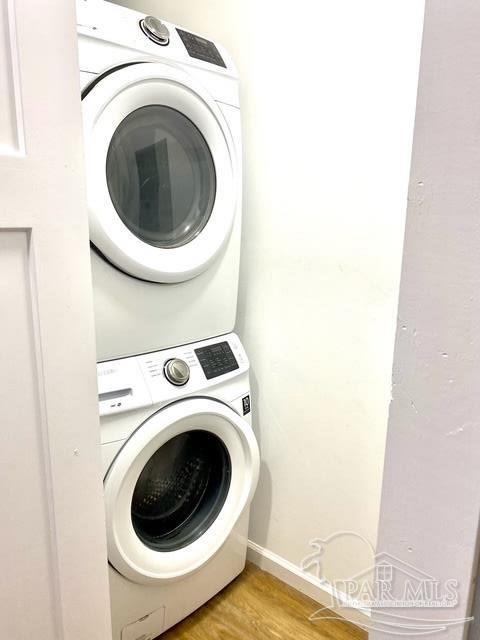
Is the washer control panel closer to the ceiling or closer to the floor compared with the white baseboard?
closer to the ceiling

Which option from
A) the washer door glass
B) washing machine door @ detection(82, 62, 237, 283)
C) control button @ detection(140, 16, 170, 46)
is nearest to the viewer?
washing machine door @ detection(82, 62, 237, 283)

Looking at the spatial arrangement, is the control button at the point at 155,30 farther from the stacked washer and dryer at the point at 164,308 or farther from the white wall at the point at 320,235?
the white wall at the point at 320,235

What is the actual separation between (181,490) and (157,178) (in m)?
0.89

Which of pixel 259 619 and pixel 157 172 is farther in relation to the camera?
pixel 259 619

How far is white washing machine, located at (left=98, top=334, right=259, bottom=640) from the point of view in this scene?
121 centimetres

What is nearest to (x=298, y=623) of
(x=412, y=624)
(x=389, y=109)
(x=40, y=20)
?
(x=412, y=624)

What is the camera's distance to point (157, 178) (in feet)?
4.31

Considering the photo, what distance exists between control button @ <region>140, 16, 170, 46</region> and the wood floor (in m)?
1.64

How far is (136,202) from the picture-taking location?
1.28 m

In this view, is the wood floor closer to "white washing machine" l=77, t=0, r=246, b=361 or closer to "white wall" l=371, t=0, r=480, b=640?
"white washing machine" l=77, t=0, r=246, b=361

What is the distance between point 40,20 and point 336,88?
87cm

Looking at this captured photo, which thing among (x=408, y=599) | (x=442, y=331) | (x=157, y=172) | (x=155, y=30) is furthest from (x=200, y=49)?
(x=408, y=599)

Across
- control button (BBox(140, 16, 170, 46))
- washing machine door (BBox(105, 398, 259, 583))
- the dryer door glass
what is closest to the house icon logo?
washing machine door (BBox(105, 398, 259, 583))

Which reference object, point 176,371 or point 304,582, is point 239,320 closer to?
point 176,371
